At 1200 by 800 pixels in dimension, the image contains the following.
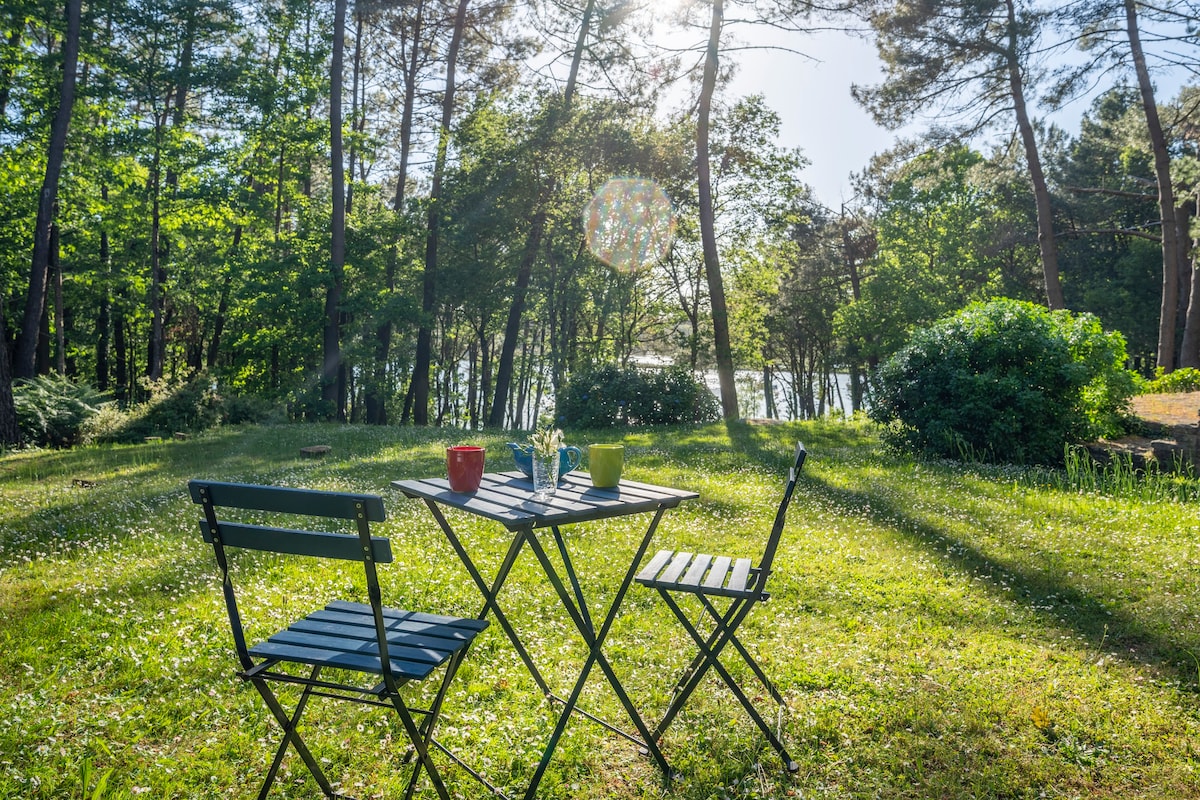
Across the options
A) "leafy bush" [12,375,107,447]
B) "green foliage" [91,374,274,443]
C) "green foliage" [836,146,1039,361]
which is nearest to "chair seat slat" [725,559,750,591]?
"leafy bush" [12,375,107,447]

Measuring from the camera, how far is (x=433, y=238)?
19266mm

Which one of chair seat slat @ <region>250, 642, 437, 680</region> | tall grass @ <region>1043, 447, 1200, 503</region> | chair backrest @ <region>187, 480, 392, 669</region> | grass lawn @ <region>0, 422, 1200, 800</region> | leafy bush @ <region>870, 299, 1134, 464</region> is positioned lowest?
grass lawn @ <region>0, 422, 1200, 800</region>

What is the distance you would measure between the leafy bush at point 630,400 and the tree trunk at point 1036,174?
8.36 metres

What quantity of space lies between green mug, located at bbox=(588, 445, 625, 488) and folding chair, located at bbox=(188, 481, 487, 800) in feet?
2.62

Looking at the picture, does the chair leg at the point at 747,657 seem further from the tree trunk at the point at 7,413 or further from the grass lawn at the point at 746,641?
the tree trunk at the point at 7,413

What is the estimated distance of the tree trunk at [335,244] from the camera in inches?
679

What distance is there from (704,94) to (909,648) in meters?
14.0

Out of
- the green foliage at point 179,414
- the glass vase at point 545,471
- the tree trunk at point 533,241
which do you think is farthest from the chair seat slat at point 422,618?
the tree trunk at point 533,241

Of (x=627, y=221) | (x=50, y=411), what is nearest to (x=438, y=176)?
(x=627, y=221)

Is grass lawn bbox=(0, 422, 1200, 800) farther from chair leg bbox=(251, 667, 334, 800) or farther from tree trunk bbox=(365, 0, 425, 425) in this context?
tree trunk bbox=(365, 0, 425, 425)

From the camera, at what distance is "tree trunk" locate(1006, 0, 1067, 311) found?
1591cm

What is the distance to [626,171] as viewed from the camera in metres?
18.2

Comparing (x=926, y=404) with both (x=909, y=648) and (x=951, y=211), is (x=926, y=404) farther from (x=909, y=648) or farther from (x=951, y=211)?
(x=951, y=211)

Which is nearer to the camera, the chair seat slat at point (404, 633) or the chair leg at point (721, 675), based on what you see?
the chair seat slat at point (404, 633)
